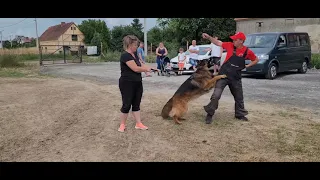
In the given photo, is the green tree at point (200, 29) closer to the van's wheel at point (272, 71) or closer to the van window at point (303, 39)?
the van window at point (303, 39)

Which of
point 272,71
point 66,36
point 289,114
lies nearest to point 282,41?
point 272,71

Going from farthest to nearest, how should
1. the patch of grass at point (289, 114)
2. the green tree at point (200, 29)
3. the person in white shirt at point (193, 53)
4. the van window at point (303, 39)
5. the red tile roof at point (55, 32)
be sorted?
the red tile roof at point (55, 32), the green tree at point (200, 29), the van window at point (303, 39), the person in white shirt at point (193, 53), the patch of grass at point (289, 114)

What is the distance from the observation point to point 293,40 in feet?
44.4

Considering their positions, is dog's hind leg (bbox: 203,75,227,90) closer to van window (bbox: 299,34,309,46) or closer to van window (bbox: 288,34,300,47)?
van window (bbox: 288,34,300,47)

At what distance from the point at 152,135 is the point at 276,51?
9.18 m

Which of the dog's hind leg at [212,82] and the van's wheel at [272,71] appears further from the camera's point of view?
the van's wheel at [272,71]

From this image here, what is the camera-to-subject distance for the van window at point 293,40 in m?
13.3

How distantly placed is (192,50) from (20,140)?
9.70 metres

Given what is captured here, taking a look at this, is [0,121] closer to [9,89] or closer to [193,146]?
[193,146]

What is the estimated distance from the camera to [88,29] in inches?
2817

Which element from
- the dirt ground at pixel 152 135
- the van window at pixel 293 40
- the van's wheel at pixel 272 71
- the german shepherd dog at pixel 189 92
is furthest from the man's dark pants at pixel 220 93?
the van window at pixel 293 40

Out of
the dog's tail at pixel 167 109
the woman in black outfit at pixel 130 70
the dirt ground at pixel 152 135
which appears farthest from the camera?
the dog's tail at pixel 167 109

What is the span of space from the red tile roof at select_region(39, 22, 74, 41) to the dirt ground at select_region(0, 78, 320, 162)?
67.9m
